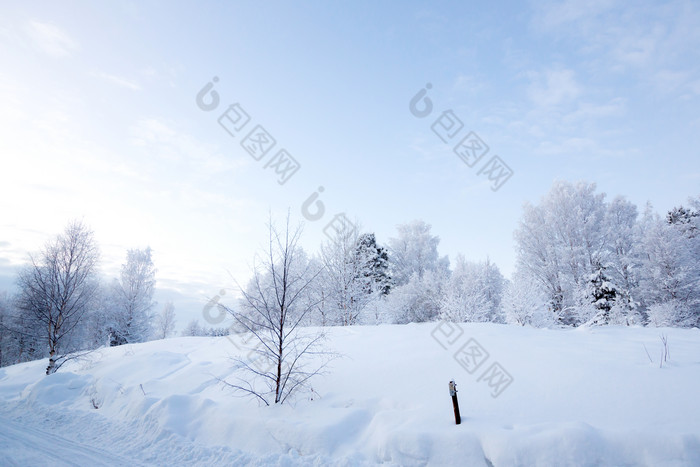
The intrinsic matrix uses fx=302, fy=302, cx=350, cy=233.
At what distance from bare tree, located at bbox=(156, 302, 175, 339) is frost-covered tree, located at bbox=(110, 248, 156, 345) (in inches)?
981

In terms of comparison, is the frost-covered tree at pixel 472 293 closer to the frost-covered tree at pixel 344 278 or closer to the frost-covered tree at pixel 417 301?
the frost-covered tree at pixel 417 301

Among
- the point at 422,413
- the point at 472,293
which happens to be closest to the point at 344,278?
the point at 472,293

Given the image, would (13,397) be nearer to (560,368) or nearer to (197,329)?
(560,368)

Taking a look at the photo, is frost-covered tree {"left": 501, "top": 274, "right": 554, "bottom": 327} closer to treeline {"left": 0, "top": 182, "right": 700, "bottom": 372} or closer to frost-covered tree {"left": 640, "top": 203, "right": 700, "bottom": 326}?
treeline {"left": 0, "top": 182, "right": 700, "bottom": 372}

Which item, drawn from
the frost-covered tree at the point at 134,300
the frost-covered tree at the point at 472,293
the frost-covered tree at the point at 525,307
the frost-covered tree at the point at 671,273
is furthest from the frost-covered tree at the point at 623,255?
the frost-covered tree at the point at 134,300

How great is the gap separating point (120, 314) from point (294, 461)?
104 feet

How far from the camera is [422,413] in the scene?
500 cm

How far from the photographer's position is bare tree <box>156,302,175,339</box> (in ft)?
170

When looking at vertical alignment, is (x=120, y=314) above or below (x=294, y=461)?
above

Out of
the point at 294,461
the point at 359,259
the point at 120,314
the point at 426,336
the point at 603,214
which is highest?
the point at 603,214

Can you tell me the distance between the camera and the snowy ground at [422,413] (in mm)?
3934

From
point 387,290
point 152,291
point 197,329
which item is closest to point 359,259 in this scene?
point 387,290

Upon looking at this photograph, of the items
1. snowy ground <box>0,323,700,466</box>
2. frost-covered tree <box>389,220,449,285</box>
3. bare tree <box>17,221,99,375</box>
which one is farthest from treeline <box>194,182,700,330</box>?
snowy ground <box>0,323,700,466</box>

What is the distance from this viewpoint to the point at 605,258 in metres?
24.3
